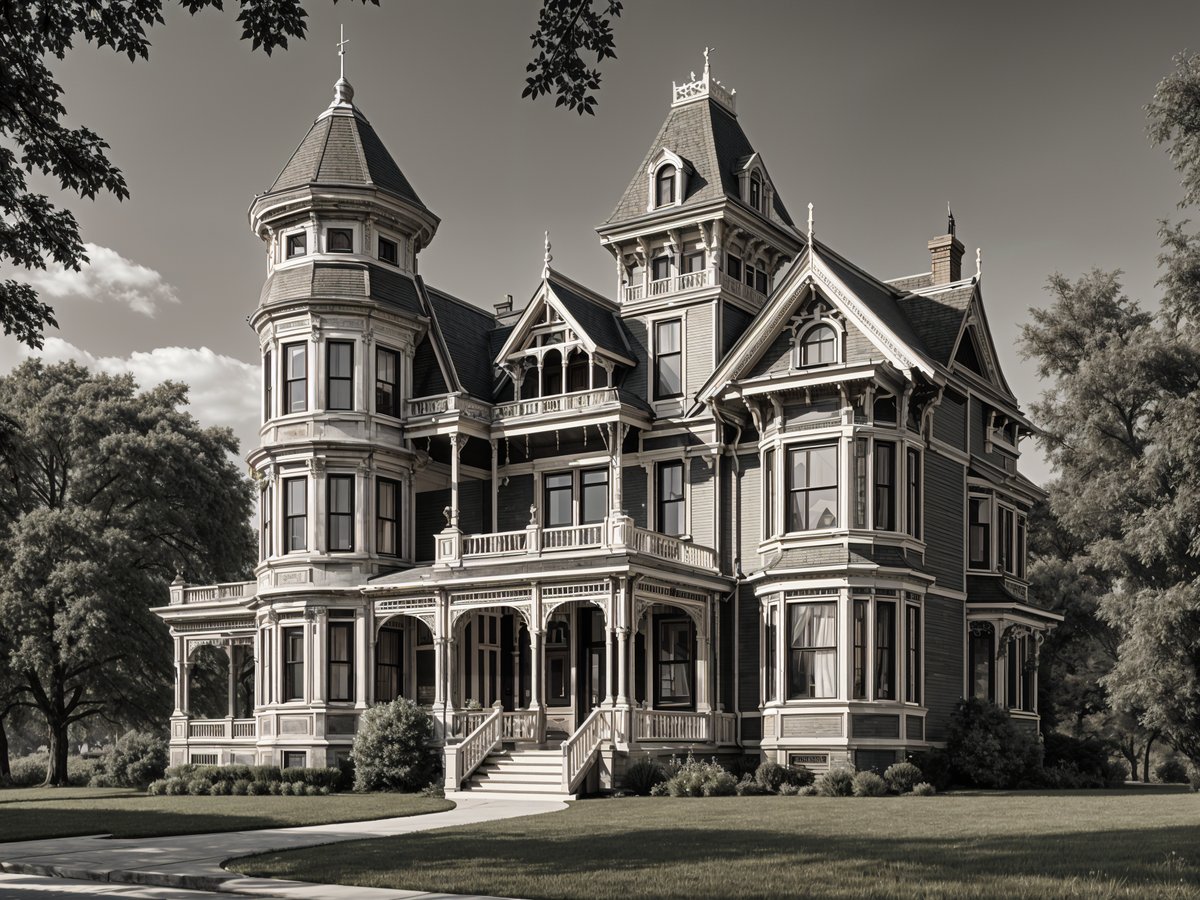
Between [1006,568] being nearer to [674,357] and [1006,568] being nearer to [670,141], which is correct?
[674,357]

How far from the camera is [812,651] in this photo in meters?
33.4

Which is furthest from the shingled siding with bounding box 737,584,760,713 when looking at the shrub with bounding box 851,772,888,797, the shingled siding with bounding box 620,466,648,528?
the shrub with bounding box 851,772,888,797

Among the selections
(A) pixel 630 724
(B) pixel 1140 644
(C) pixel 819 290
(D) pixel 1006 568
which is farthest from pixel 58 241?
(D) pixel 1006 568

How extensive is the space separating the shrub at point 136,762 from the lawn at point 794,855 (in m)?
21.2

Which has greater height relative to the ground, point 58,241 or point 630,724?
point 58,241

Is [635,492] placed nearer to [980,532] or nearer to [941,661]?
[941,661]

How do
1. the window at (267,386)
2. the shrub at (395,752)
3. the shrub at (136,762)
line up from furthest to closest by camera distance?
the shrub at (136,762)
the window at (267,386)
the shrub at (395,752)

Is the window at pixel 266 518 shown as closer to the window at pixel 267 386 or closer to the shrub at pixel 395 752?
the window at pixel 267 386

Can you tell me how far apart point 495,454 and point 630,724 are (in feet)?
31.8

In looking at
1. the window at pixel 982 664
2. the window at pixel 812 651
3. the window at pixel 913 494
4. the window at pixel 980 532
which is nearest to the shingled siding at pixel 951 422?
the window at pixel 913 494

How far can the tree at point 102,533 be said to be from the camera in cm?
4450

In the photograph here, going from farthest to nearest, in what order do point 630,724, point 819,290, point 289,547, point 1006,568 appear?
1. point 1006,568
2. point 289,547
3. point 819,290
4. point 630,724

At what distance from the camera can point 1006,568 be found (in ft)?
132

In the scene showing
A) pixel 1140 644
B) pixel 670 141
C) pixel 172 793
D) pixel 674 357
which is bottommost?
pixel 172 793
